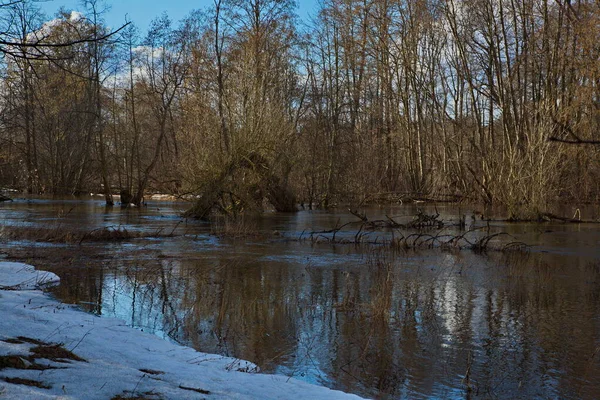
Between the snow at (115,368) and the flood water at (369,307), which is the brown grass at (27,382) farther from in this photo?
the flood water at (369,307)

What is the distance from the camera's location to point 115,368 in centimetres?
397

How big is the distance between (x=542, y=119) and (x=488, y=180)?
22.4ft

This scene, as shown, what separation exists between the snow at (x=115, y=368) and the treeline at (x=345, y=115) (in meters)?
15.6

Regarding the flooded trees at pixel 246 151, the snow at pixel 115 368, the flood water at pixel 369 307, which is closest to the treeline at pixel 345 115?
the flooded trees at pixel 246 151

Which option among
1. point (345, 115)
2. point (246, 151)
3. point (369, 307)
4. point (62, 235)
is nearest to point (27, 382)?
point (369, 307)

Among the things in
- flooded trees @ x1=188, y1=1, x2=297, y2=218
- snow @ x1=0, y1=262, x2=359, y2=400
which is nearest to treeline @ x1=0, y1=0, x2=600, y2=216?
flooded trees @ x1=188, y1=1, x2=297, y2=218

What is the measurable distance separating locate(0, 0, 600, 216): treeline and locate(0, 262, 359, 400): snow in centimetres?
1564

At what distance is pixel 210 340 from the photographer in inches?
237

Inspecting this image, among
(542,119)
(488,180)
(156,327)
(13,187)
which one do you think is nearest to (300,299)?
(156,327)

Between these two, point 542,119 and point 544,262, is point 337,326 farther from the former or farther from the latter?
point 542,119

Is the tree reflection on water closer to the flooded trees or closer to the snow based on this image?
the snow

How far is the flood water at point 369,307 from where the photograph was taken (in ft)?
17.0

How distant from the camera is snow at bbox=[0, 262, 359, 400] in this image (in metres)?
3.48

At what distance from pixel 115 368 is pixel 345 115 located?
34.5 meters
